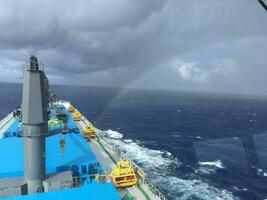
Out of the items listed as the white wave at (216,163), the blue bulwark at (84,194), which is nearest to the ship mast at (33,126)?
the blue bulwark at (84,194)

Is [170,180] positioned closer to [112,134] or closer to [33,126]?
[33,126]

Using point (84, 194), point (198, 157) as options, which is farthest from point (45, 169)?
point (198, 157)

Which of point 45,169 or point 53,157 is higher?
point 53,157

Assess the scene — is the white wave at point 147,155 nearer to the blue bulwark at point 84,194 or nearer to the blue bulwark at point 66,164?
the blue bulwark at point 66,164

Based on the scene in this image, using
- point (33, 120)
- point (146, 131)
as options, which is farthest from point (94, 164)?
point (146, 131)

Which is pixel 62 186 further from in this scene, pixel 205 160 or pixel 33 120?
pixel 205 160

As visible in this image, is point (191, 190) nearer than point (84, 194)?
No

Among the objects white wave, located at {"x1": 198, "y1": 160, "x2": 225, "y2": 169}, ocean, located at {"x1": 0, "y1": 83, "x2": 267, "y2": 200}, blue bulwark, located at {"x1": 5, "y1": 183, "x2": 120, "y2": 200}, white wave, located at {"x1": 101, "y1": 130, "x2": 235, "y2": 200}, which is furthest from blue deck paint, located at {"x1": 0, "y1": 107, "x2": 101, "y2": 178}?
white wave, located at {"x1": 198, "y1": 160, "x2": 225, "y2": 169}

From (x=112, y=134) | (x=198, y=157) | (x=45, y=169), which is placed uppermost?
(x=45, y=169)
